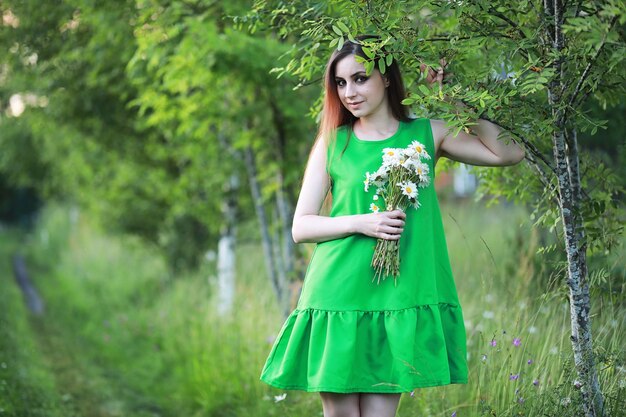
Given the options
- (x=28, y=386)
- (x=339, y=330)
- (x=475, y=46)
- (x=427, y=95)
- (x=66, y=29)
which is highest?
(x=66, y=29)

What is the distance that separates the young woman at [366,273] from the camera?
9.29ft

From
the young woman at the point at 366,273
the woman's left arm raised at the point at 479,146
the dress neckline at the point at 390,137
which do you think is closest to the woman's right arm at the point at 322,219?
the young woman at the point at 366,273

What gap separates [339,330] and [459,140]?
880 mm

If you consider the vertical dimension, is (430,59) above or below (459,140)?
above

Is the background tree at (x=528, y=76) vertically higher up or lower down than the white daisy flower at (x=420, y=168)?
higher up

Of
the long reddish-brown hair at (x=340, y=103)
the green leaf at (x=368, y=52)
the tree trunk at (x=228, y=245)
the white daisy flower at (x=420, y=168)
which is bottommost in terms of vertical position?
the tree trunk at (x=228, y=245)

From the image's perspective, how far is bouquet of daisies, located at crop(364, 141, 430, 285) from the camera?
2.85 m

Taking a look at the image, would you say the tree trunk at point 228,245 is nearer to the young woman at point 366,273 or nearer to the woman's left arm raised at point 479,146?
the young woman at point 366,273

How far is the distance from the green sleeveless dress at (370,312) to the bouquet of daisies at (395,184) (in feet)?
0.14

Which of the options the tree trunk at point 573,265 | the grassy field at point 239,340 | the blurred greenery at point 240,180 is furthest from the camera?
the grassy field at point 239,340

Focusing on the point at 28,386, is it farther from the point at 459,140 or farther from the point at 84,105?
the point at 459,140

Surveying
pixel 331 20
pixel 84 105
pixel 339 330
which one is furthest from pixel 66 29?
pixel 339 330

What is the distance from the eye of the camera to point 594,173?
3.53 m

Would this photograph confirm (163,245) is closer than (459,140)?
No
